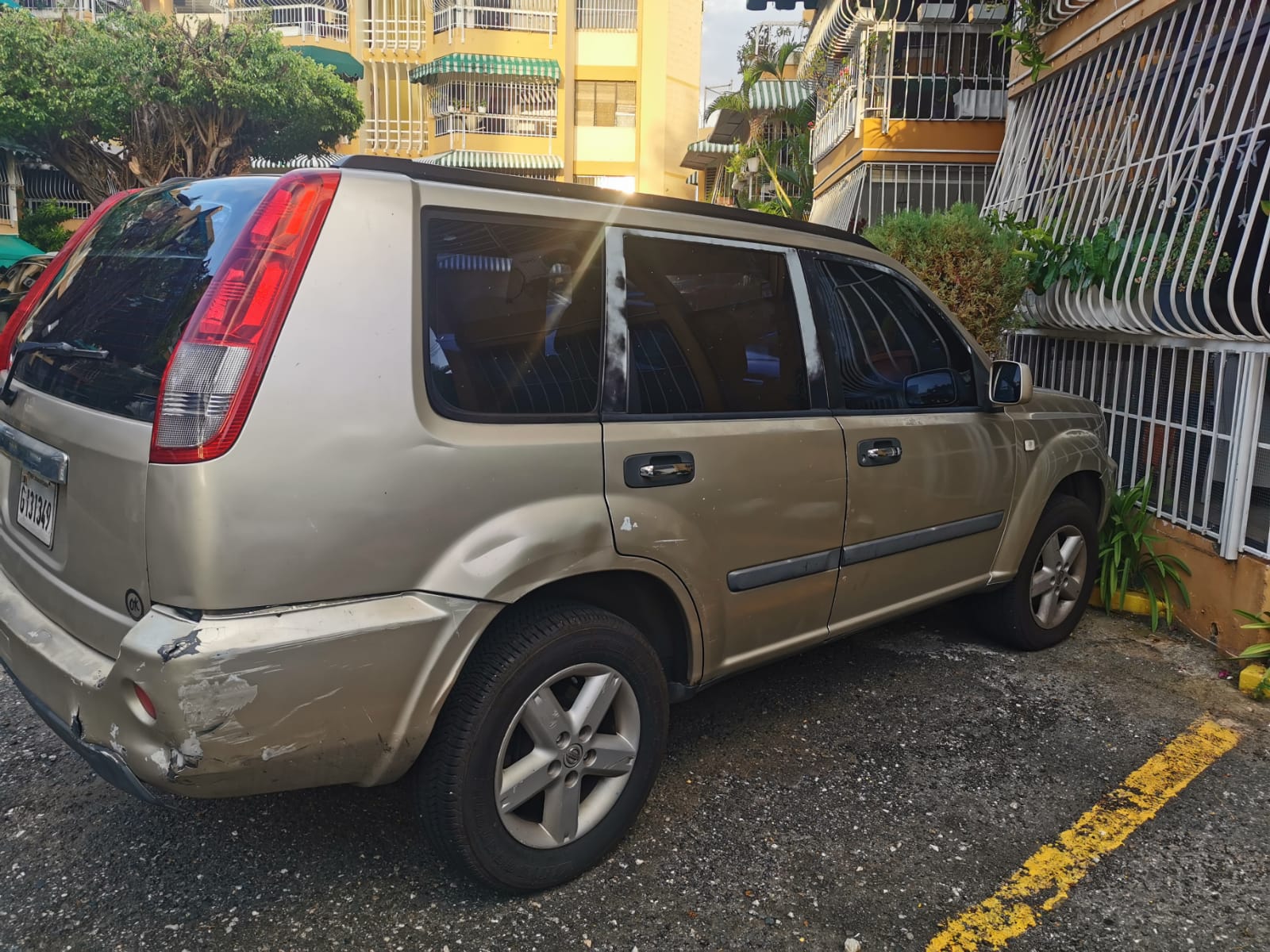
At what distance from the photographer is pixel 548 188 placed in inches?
97.7

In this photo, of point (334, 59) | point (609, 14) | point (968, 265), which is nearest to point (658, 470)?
point (968, 265)

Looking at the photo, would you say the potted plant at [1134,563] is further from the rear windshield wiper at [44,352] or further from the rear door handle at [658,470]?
the rear windshield wiper at [44,352]

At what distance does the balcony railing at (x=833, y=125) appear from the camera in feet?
43.5

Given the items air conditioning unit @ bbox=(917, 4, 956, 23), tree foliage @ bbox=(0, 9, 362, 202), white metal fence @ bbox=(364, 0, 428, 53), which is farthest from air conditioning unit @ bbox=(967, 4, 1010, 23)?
white metal fence @ bbox=(364, 0, 428, 53)

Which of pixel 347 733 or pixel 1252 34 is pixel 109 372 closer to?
pixel 347 733

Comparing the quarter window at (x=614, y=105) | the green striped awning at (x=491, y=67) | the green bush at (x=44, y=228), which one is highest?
the green striped awning at (x=491, y=67)

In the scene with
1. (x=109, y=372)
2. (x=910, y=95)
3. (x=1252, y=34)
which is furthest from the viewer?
(x=910, y=95)

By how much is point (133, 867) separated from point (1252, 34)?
5710 millimetres

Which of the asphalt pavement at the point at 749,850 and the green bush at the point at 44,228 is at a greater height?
the green bush at the point at 44,228

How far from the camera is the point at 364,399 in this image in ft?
6.68

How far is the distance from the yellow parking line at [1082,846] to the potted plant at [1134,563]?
125 centimetres

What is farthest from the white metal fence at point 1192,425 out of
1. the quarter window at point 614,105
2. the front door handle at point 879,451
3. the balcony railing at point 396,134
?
the balcony railing at point 396,134

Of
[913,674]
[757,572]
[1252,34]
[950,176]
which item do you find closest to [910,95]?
[950,176]

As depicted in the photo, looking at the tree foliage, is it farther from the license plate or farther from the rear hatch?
the license plate
